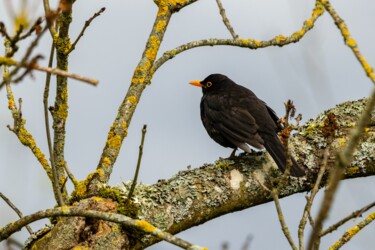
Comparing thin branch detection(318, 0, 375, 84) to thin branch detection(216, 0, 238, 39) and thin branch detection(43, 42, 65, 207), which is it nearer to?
thin branch detection(43, 42, 65, 207)

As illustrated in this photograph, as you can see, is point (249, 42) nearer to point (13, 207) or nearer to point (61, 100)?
point (61, 100)

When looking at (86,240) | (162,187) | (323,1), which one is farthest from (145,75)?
(323,1)

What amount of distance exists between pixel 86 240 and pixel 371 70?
2273 mm

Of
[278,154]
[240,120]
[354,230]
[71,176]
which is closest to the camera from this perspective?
[354,230]

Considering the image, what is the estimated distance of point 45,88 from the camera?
4430 millimetres

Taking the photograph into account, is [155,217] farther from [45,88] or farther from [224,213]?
[45,88]

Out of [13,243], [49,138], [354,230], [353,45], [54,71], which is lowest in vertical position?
[13,243]

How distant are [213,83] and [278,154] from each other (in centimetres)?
316

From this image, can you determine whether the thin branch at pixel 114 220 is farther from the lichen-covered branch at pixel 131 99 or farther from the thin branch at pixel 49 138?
the lichen-covered branch at pixel 131 99

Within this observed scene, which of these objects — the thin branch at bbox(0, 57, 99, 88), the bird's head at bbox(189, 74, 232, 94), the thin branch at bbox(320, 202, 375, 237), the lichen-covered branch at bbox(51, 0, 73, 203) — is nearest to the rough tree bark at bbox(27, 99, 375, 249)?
the lichen-covered branch at bbox(51, 0, 73, 203)

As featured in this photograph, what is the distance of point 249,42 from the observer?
5516 mm

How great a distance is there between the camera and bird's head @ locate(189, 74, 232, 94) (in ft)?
29.2

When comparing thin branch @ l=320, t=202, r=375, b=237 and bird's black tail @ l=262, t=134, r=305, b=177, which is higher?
bird's black tail @ l=262, t=134, r=305, b=177

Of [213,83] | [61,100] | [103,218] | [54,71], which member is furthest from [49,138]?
[213,83]
